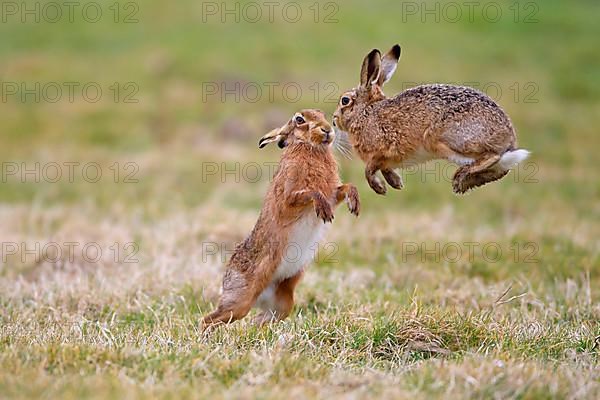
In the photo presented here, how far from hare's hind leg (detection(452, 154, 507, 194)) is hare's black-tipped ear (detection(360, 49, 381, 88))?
1081mm

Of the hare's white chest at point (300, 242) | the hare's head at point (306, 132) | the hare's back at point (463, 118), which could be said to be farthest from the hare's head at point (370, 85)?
the hare's white chest at point (300, 242)

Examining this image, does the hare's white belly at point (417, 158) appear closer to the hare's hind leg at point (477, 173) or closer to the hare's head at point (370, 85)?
the hare's hind leg at point (477, 173)

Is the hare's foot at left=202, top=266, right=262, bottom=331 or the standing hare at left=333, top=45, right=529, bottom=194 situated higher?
the standing hare at left=333, top=45, right=529, bottom=194

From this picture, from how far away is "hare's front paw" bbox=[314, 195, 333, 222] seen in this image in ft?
18.8

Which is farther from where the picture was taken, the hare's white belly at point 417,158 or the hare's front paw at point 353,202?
the hare's white belly at point 417,158

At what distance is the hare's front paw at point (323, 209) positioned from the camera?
18.8 ft

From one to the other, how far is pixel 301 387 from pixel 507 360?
1318mm

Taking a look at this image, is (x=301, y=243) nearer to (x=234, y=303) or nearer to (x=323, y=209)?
(x=323, y=209)

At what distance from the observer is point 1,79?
66.5ft

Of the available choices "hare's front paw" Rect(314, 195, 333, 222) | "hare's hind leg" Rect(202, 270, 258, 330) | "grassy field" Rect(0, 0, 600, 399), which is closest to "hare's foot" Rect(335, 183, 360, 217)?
"hare's front paw" Rect(314, 195, 333, 222)

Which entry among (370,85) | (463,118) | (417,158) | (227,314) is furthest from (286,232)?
(463,118)

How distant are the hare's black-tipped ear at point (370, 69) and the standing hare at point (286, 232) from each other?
47cm

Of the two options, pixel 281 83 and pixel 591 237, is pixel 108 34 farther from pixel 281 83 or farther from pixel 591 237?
pixel 591 237

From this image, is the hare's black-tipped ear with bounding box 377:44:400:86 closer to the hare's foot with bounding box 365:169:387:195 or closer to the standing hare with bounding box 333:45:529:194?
the standing hare with bounding box 333:45:529:194
